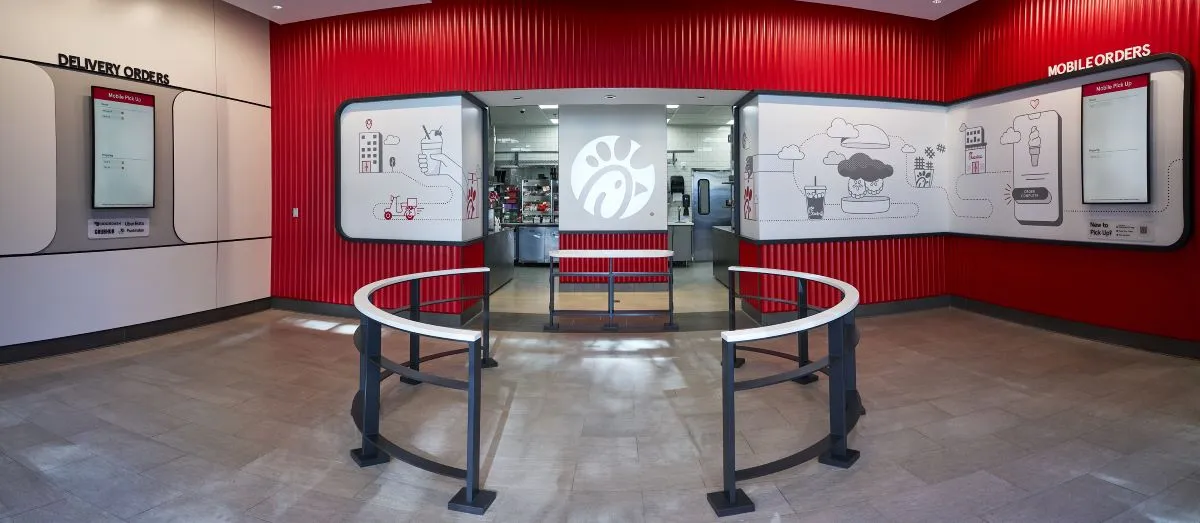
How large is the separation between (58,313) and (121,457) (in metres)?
2.98

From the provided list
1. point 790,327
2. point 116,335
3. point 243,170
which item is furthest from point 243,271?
point 790,327

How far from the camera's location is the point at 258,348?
5.06 m

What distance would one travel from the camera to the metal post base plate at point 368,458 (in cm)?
276

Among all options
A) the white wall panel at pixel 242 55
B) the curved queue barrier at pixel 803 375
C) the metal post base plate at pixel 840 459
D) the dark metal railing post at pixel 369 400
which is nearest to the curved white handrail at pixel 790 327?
the curved queue barrier at pixel 803 375

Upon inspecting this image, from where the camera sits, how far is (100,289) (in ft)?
16.6

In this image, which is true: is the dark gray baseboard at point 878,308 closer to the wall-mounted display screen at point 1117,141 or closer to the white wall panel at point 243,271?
the wall-mounted display screen at point 1117,141

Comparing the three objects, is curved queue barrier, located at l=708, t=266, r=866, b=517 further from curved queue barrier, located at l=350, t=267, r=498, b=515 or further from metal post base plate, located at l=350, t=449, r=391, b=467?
metal post base plate, located at l=350, t=449, r=391, b=467

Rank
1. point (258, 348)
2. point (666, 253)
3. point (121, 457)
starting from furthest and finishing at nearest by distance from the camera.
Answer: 1. point (666, 253)
2. point (258, 348)
3. point (121, 457)

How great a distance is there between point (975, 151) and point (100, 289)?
8.94 m

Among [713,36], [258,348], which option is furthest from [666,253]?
[258,348]

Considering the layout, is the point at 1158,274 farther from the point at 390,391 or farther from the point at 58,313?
the point at 58,313

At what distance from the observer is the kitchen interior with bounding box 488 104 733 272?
37.4 ft

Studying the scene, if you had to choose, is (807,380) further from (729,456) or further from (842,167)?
(842,167)

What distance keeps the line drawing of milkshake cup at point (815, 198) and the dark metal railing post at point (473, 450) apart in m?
4.77
